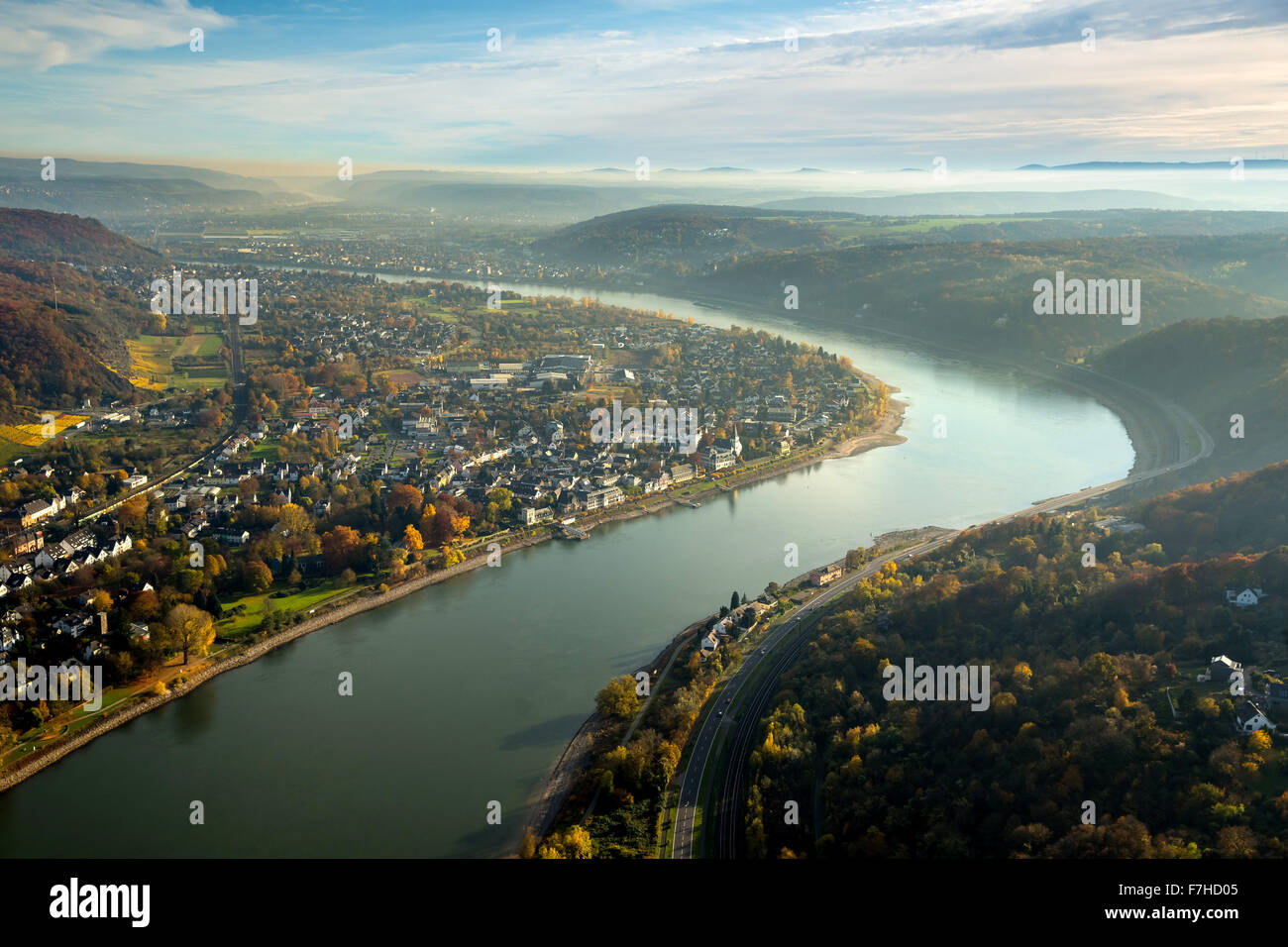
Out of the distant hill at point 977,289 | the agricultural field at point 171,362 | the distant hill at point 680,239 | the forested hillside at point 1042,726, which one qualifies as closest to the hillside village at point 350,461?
the agricultural field at point 171,362

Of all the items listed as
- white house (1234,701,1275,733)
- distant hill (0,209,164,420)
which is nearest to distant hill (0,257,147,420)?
distant hill (0,209,164,420)

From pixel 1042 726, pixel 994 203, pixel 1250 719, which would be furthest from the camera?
pixel 994 203

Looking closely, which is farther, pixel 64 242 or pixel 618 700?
pixel 64 242

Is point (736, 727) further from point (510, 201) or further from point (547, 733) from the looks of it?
point (510, 201)

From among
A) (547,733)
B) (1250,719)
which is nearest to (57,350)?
(547,733)

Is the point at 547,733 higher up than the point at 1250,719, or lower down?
lower down
